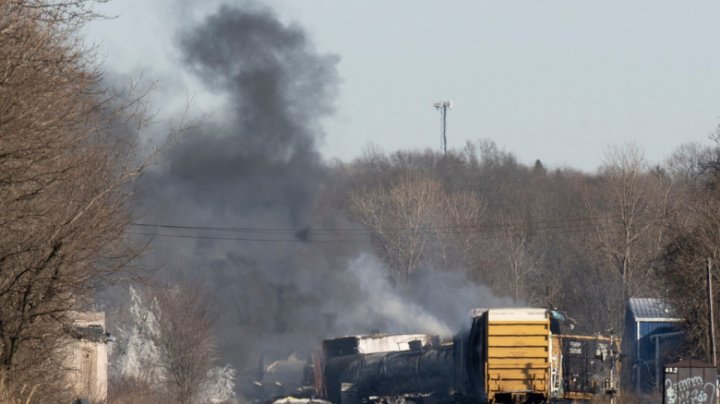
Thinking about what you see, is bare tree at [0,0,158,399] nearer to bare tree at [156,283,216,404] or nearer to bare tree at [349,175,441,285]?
bare tree at [156,283,216,404]

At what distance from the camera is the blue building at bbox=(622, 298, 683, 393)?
5022 cm

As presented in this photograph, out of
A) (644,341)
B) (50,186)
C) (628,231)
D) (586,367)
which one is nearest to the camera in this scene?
(50,186)

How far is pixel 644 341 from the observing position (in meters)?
54.1

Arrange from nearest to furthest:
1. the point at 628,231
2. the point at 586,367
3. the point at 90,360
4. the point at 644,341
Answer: the point at 586,367, the point at 90,360, the point at 644,341, the point at 628,231

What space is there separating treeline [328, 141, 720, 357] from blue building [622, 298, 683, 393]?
7439 mm

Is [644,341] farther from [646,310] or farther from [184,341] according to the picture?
[184,341]

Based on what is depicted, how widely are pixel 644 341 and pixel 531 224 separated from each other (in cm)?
4261

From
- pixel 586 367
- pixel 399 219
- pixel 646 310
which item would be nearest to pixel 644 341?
pixel 646 310

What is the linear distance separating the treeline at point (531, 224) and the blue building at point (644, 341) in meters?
7.44

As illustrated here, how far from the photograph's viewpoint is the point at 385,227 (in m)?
89.2

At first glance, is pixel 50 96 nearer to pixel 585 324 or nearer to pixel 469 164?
pixel 585 324

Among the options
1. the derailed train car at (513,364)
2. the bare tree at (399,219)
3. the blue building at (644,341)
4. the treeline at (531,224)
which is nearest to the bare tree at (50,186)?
the derailed train car at (513,364)

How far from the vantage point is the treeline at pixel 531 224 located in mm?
77438

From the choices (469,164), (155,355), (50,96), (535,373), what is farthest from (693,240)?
(469,164)
